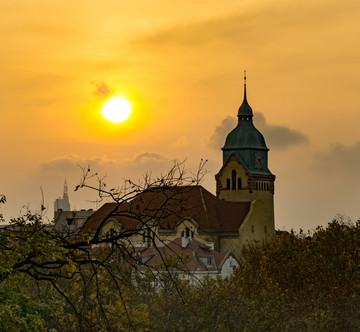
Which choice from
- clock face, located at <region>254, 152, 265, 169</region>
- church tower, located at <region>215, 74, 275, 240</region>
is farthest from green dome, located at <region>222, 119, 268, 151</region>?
clock face, located at <region>254, 152, 265, 169</region>

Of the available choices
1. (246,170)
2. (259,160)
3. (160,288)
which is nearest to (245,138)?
(259,160)

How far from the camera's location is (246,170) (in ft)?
535

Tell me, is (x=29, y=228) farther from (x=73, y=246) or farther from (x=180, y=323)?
(x=180, y=323)

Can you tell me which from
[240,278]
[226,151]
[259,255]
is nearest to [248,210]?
[226,151]

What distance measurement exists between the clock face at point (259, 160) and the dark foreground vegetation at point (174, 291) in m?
88.1

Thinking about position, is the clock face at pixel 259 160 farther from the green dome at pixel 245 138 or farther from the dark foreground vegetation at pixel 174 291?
the dark foreground vegetation at pixel 174 291

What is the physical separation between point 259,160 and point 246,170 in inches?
196

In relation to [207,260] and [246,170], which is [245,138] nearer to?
[246,170]

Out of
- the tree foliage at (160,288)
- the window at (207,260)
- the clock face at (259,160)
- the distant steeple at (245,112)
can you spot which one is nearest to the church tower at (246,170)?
the clock face at (259,160)

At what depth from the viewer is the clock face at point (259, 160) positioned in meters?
166

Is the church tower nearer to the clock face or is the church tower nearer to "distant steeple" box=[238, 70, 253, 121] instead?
the clock face

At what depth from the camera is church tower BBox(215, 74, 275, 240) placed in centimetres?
16250

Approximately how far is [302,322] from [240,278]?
62.2 ft

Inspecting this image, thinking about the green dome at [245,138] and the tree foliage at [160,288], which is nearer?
the tree foliage at [160,288]
